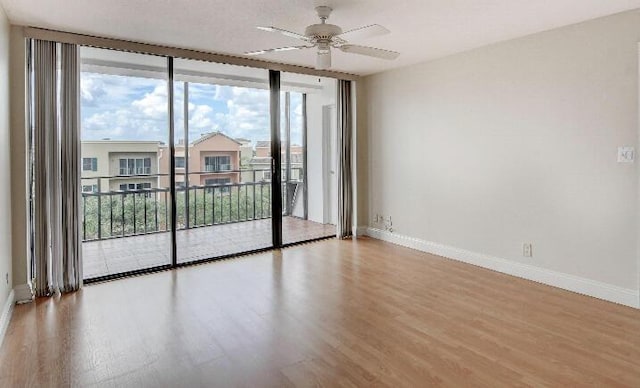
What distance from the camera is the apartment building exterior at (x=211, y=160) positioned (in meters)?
6.33

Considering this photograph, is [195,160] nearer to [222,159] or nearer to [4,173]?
[222,159]

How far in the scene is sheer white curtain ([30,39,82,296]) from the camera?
3.53 m

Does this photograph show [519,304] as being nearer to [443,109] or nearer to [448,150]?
[448,150]

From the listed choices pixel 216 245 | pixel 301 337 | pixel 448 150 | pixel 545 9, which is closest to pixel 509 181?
pixel 448 150

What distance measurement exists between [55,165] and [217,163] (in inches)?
124

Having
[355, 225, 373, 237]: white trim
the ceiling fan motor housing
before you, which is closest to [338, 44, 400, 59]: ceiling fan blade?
the ceiling fan motor housing

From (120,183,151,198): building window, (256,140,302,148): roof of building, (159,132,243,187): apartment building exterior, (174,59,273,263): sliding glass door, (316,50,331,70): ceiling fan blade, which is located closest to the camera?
(316,50,331,70): ceiling fan blade

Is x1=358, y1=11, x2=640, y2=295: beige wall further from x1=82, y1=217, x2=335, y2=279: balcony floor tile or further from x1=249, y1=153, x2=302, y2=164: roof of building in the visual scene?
x1=249, y1=153, x2=302, y2=164: roof of building

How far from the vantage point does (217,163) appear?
6.66m

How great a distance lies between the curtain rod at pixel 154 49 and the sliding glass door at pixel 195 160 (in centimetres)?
20

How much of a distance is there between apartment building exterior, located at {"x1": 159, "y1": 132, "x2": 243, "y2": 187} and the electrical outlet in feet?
14.4

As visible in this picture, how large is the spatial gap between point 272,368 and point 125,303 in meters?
1.73

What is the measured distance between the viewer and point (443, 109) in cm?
479

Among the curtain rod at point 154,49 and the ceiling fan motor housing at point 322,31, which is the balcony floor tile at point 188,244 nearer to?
the curtain rod at point 154,49
